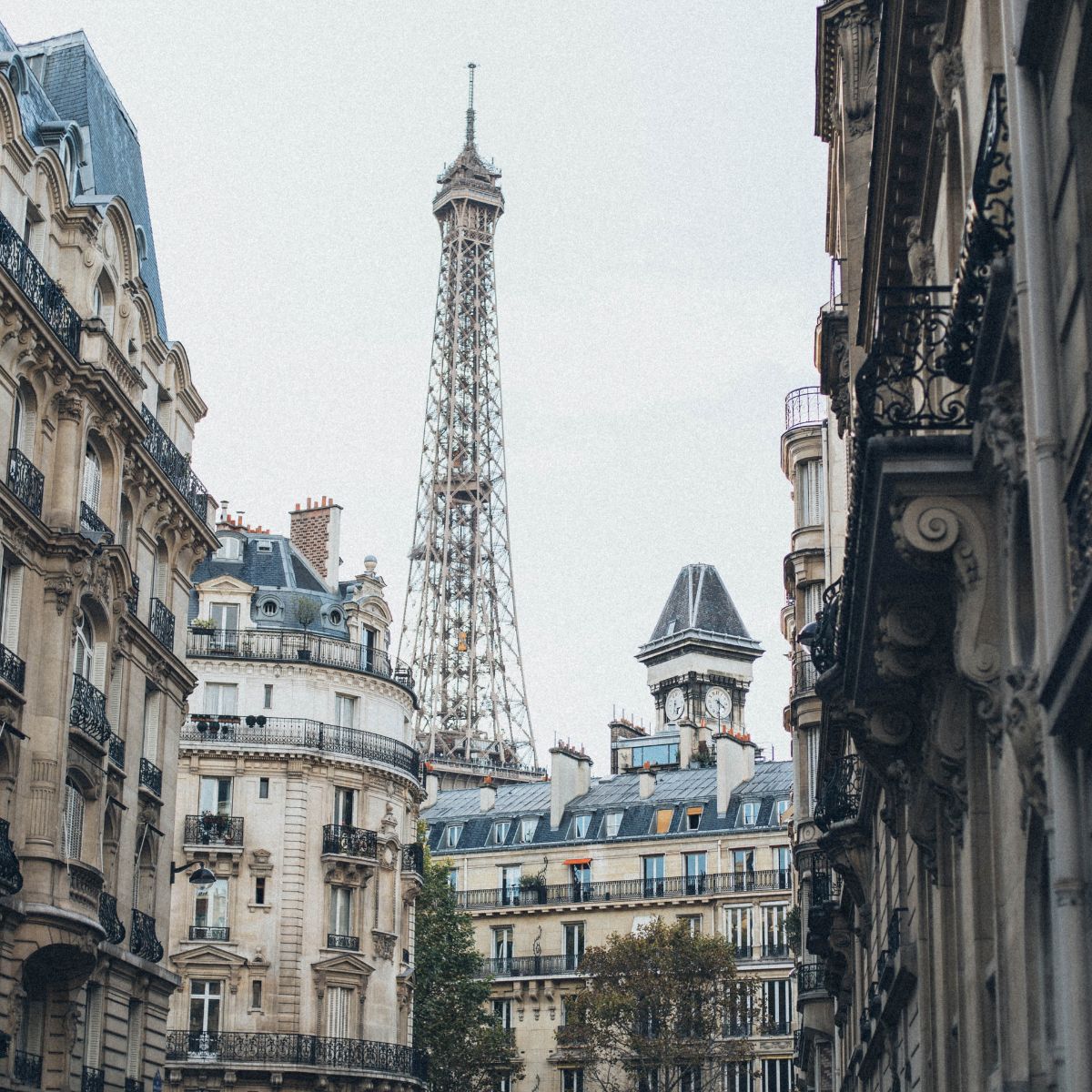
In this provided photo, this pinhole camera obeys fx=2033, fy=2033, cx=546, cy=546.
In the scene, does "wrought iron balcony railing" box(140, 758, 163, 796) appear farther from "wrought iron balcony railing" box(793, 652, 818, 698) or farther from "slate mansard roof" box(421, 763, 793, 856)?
"slate mansard roof" box(421, 763, 793, 856)

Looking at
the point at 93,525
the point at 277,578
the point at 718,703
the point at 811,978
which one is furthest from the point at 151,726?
the point at 718,703

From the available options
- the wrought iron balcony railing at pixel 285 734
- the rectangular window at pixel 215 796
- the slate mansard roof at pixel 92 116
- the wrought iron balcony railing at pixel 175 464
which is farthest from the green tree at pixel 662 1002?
the slate mansard roof at pixel 92 116

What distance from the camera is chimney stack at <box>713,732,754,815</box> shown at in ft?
309

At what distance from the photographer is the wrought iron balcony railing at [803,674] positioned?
156ft

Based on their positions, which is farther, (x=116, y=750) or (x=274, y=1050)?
(x=274, y=1050)

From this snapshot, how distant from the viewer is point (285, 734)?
221 feet

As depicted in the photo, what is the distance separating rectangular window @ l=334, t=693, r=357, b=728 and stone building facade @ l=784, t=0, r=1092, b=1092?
144ft

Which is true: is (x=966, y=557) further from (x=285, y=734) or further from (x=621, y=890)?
(x=621, y=890)

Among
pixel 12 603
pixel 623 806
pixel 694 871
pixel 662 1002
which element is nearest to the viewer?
pixel 12 603

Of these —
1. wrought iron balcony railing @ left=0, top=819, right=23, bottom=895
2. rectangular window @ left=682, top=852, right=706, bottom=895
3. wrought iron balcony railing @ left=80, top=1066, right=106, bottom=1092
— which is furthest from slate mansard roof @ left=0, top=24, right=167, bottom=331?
rectangular window @ left=682, top=852, right=706, bottom=895

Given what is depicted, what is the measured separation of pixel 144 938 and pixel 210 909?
2417 centimetres

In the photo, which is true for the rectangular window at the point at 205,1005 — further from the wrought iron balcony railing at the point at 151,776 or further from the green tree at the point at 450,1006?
the wrought iron balcony railing at the point at 151,776

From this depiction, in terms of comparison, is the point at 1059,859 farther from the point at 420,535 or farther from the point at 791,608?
the point at 420,535

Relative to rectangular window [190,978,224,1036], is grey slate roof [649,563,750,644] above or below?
above
